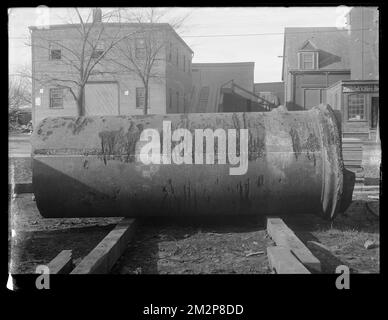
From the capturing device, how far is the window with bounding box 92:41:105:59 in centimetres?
501

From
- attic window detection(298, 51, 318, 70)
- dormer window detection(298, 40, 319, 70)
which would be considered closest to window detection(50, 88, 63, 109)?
dormer window detection(298, 40, 319, 70)

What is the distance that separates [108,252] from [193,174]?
4.09 ft

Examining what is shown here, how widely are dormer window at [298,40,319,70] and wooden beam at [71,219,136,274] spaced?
1018 inches

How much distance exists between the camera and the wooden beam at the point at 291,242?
9.82 ft

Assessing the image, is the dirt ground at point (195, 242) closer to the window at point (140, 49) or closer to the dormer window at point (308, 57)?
the window at point (140, 49)

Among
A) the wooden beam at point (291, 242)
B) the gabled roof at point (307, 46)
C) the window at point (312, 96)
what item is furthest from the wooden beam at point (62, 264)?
the window at point (312, 96)

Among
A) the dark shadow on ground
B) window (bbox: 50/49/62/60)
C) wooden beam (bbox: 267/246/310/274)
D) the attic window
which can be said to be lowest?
the dark shadow on ground

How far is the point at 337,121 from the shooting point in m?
4.28

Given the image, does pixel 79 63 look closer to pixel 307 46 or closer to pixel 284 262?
pixel 284 262

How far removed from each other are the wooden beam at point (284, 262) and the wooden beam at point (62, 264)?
4.86 ft

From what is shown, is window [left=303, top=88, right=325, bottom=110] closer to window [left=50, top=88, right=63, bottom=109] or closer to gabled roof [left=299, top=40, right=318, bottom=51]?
gabled roof [left=299, top=40, right=318, bottom=51]
